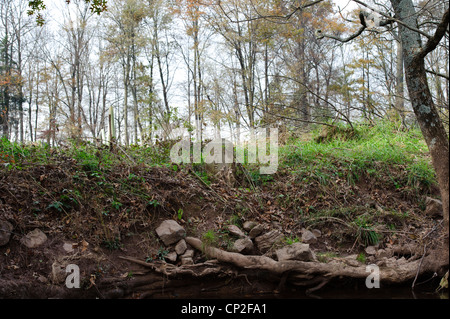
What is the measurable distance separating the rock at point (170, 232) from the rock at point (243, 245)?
795mm

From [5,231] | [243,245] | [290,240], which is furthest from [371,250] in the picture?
[5,231]

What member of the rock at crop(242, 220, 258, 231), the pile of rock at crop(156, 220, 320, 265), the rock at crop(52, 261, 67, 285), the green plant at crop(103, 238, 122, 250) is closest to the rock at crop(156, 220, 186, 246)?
the pile of rock at crop(156, 220, 320, 265)

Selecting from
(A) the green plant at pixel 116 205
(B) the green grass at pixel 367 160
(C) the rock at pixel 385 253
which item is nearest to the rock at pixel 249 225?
(B) the green grass at pixel 367 160

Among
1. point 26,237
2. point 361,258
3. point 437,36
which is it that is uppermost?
point 437,36

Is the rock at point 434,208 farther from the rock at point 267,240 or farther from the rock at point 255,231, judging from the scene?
the rock at point 255,231

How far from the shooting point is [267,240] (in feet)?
16.1

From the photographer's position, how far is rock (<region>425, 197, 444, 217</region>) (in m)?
5.84

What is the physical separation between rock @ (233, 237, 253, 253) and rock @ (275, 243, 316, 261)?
43 cm

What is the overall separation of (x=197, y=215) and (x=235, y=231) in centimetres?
77

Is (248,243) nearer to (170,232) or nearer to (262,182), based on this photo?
(170,232)

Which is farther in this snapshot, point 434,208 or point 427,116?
point 434,208

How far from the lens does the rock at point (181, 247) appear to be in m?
4.65

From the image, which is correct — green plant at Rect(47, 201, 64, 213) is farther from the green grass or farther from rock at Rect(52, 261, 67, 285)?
the green grass
